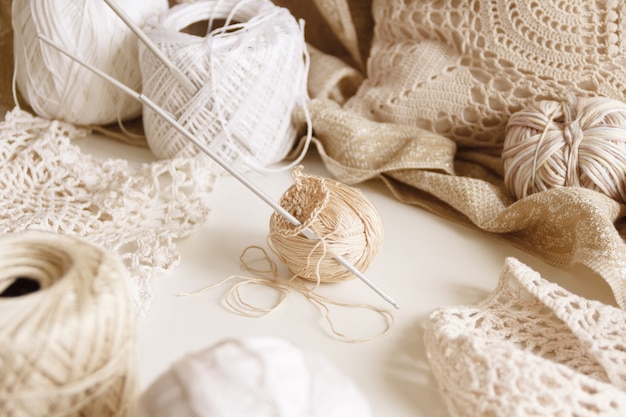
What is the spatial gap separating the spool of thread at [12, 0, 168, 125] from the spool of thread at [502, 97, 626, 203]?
61cm

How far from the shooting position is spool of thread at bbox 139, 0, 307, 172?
3.00ft

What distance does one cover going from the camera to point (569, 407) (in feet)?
1.83

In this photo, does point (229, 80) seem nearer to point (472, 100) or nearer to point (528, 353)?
point (472, 100)

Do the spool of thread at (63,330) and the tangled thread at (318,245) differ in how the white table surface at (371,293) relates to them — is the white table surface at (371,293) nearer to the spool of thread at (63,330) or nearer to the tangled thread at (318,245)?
the tangled thread at (318,245)

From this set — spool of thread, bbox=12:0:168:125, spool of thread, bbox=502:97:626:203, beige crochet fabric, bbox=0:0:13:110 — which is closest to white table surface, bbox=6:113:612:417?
spool of thread, bbox=502:97:626:203

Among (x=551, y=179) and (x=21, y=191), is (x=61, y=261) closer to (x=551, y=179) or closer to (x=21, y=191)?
(x=21, y=191)

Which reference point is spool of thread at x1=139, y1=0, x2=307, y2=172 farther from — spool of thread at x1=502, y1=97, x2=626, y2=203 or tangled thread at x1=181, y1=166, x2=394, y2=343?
spool of thread at x1=502, y1=97, x2=626, y2=203

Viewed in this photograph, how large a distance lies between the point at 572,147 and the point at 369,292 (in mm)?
335

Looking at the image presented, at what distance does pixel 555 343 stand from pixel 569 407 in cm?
13

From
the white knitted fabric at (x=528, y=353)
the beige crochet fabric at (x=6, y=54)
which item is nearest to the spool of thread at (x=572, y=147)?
the white knitted fabric at (x=528, y=353)

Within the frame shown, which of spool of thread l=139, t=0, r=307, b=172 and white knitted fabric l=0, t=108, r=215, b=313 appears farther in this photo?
spool of thread l=139, t=0, r=307, b=172

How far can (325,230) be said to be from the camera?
0.72 metres

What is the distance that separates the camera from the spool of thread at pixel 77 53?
3.15ft

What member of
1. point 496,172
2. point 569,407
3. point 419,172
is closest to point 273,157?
point 419,172
